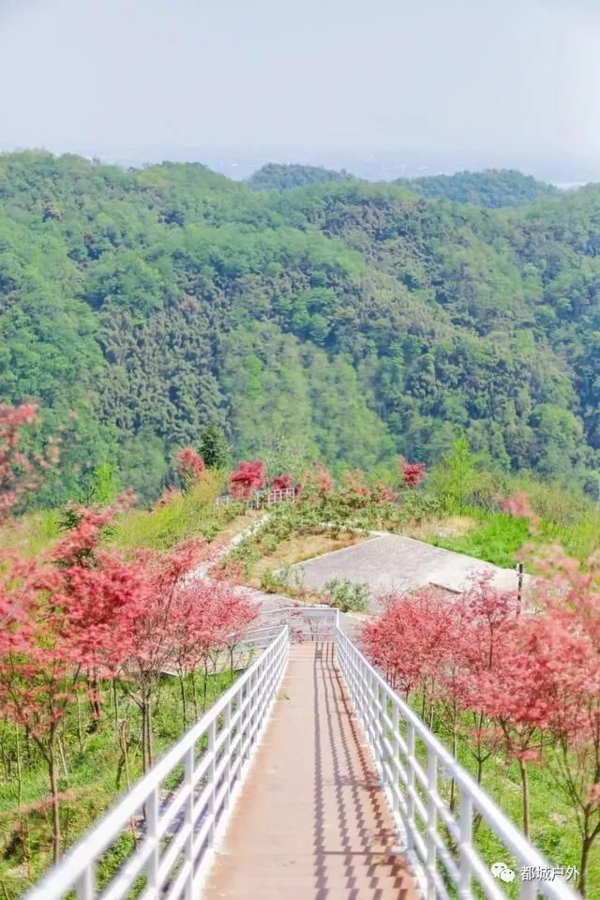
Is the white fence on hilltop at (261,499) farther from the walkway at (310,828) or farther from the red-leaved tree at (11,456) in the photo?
the red-leaved tree at (11,456)

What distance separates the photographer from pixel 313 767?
28.7ft

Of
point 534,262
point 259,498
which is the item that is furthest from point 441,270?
point 259,498

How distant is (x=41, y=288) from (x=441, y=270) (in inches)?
1961

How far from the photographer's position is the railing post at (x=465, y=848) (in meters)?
3.74

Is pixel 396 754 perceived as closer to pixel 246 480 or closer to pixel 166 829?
pixel 166 829

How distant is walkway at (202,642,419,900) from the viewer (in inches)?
198

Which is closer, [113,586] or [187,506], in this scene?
[113,586]

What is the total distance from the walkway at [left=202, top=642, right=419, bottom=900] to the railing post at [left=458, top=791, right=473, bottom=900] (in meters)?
1.15

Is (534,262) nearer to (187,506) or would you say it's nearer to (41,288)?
(41,288)

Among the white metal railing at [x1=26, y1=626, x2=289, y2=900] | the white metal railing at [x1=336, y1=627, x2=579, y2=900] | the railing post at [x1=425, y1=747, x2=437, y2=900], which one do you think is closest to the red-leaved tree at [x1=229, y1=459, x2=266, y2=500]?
the white metal railing at [x1=336, y1=627, x2=579, y2=900]

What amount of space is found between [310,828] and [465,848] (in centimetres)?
278

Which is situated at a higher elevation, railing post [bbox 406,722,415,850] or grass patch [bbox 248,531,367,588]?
grass patch [bbox 248,531,367,588]

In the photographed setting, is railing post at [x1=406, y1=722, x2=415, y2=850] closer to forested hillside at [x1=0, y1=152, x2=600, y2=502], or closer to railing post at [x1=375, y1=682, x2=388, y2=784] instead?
railing post at [x1=375, y1=682, x2=388, y2=784]

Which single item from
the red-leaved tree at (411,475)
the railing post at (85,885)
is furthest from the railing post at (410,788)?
the red-leaved tree at (411,475)
